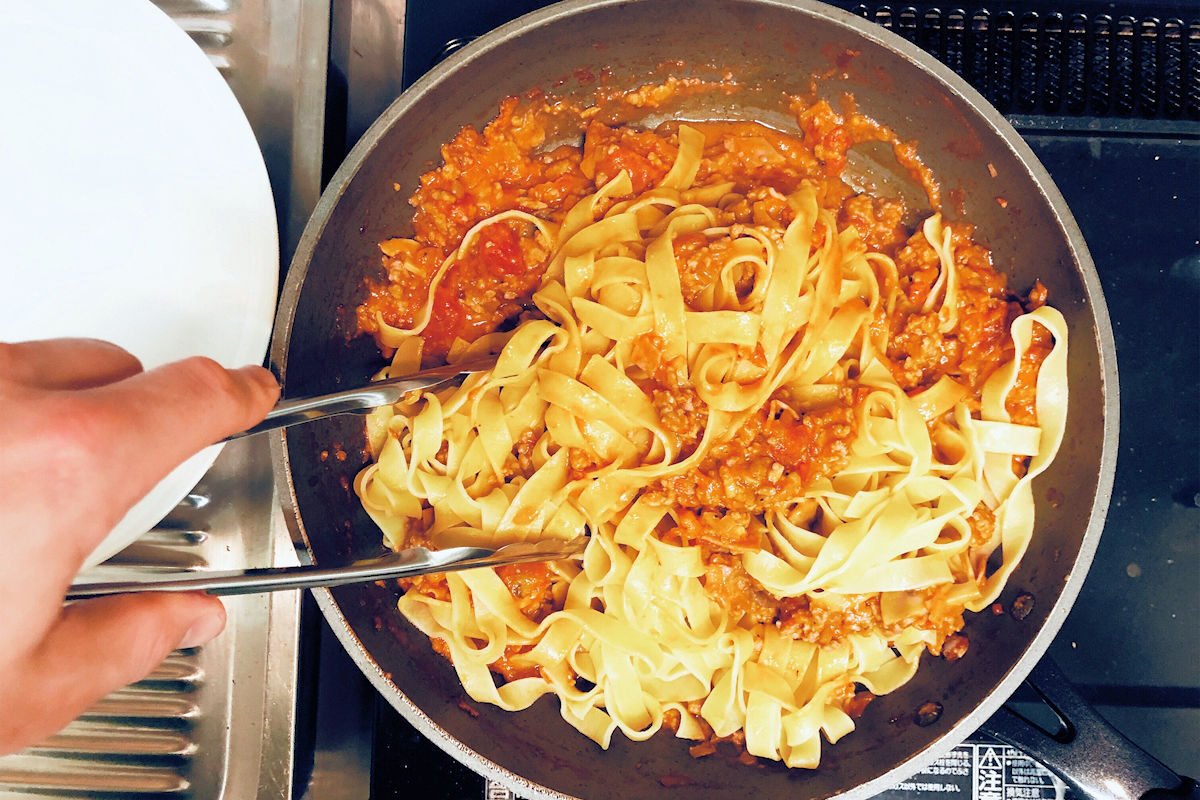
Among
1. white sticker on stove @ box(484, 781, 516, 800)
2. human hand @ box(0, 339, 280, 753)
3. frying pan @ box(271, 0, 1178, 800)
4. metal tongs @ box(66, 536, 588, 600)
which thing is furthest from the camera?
white sticker on stove @ box(484, 781, 516, 800)

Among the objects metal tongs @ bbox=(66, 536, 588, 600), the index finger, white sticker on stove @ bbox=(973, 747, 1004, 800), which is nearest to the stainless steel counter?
metal tongs @ bbox=(66, 536, 588, 600)

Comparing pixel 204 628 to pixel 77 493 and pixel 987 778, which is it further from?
pixel 987 778

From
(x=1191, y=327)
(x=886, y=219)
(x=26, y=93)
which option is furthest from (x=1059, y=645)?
(x=26, y=93)

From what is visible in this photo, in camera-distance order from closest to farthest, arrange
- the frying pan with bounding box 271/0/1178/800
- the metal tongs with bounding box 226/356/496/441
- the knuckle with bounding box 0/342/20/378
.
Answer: the knuckle with bounding box 0/342/20/378
the metal tongs with bounding box 226/356/496/441
the frying pan with bounding box 271/0/1178/800

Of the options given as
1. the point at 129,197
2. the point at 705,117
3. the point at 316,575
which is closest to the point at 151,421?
the point at 316,575

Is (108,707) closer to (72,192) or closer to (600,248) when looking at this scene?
(72,192)

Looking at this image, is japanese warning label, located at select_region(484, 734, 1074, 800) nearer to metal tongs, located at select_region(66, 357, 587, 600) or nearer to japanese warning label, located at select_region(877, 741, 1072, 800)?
japanese warning label, located at select_region(877, 741, 1072, 800)
